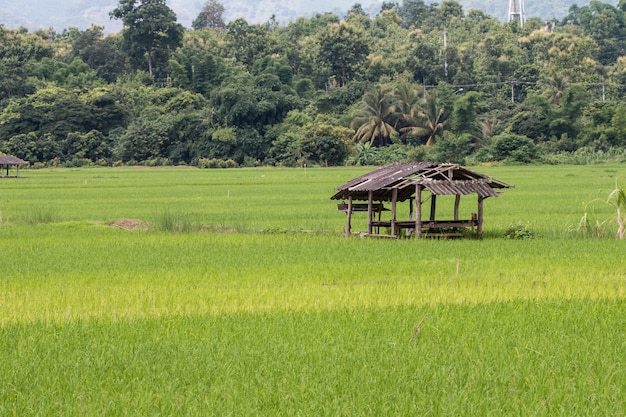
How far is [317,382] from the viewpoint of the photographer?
563 centimetres

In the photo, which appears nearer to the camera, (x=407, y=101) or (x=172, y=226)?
(x=172, y=226)

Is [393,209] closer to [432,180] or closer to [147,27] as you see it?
[432,180]

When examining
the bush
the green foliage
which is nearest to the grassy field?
the green foliage

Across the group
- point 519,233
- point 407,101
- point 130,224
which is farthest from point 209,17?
point 519,233

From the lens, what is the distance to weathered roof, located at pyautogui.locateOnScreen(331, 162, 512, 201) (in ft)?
50.0

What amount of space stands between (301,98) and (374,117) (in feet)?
26.6

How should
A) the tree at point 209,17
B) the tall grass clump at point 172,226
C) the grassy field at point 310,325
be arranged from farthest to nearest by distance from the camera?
the tree at point 209,17 < the tall grass clump at point 172,226 < the grassy field at point 310,325

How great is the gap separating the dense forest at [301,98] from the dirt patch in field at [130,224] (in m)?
28.0

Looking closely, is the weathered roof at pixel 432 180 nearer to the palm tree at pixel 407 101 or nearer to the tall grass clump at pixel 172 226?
the tall grass clump at pixel 172 226

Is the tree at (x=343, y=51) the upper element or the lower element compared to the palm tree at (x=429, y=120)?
upper

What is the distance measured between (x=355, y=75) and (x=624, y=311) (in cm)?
5352

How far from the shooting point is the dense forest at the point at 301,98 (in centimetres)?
4906

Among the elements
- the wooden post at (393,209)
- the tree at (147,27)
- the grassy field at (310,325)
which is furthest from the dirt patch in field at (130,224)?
the tree at (147,27)

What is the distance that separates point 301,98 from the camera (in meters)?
58.2
